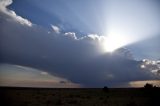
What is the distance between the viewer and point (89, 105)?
36.2 meters

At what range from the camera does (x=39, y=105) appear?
3547cm

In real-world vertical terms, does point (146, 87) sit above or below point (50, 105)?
above

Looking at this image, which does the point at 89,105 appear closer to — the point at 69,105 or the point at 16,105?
the point at 69,105

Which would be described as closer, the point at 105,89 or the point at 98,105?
the point at 98,105

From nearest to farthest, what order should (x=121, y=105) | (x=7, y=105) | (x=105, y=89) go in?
(x=7, y=105), (x=121, y=105), (x=105, y=89)

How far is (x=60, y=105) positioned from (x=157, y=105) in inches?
559

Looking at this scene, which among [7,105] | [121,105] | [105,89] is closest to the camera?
[7,105]

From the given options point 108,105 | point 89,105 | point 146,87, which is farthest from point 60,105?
point 146,87

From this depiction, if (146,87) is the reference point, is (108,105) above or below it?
below

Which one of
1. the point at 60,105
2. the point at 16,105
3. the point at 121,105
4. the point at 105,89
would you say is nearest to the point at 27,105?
the point at 16,105

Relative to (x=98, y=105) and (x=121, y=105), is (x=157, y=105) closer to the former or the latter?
(x=121, y=105)

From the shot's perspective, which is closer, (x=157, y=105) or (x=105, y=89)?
(x=157, y=105)

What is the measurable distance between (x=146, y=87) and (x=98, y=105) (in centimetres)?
5742

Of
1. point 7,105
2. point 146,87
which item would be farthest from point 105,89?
point 7,105
